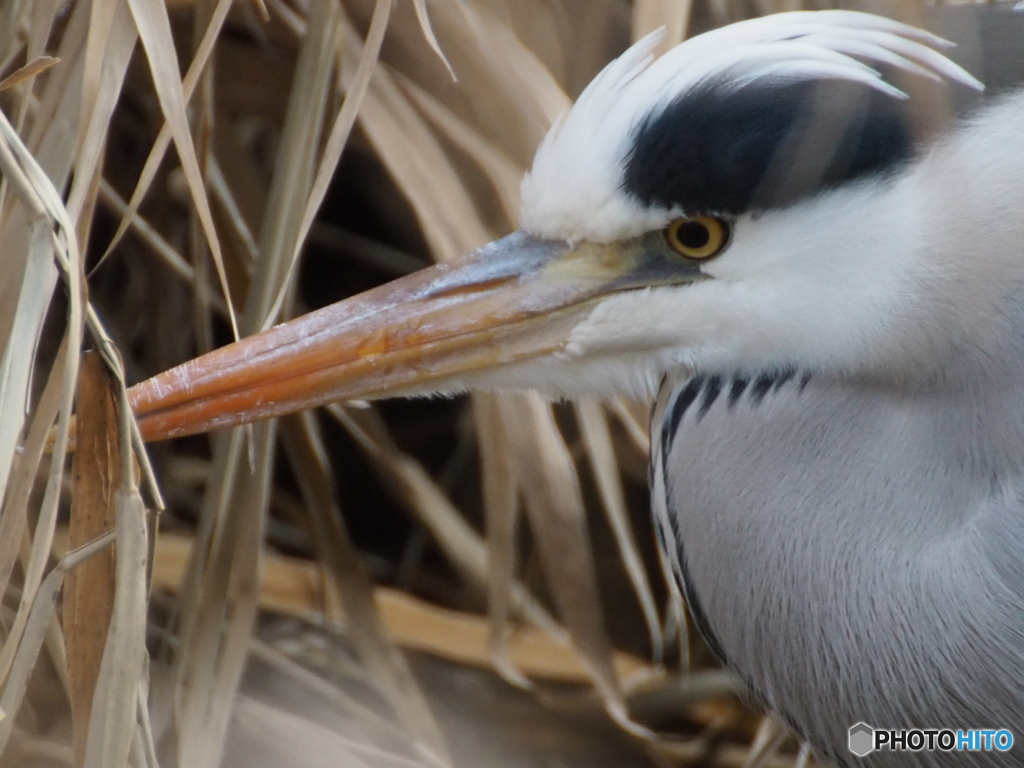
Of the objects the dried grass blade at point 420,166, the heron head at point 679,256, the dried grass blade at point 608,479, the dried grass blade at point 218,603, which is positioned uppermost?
the dried grass blade at point 420,166

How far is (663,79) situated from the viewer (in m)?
0.80

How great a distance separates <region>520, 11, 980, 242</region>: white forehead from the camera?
2.57 feet

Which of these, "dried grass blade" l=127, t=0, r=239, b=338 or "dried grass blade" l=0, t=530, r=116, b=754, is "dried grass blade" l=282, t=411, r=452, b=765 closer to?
"dried grass blade" l=127, t=0, r=239, b=338

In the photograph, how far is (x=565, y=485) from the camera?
1.26 meters

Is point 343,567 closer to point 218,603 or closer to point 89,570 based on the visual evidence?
point 218,603

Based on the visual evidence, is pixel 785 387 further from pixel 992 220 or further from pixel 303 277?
pixel 303 277

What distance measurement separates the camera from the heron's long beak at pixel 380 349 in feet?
2.92

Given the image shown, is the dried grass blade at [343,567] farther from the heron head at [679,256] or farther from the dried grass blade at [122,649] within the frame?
the dried grass blade at [122,649]

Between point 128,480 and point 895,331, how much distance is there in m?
0.52

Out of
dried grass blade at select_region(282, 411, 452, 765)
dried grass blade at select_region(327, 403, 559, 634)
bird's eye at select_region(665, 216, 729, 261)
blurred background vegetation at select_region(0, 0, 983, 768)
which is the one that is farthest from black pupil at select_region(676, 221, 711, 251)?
dried grass blade at select_region(327, 403, 559, 634)

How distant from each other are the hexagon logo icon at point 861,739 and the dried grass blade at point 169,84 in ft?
1.92

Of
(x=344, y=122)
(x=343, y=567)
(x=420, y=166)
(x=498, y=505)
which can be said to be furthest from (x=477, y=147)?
(x=343, y=567)

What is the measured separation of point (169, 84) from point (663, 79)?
396mm

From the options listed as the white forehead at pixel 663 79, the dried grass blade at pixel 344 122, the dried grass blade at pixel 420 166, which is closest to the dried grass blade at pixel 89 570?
the dried grass blade at pixel 344 122
